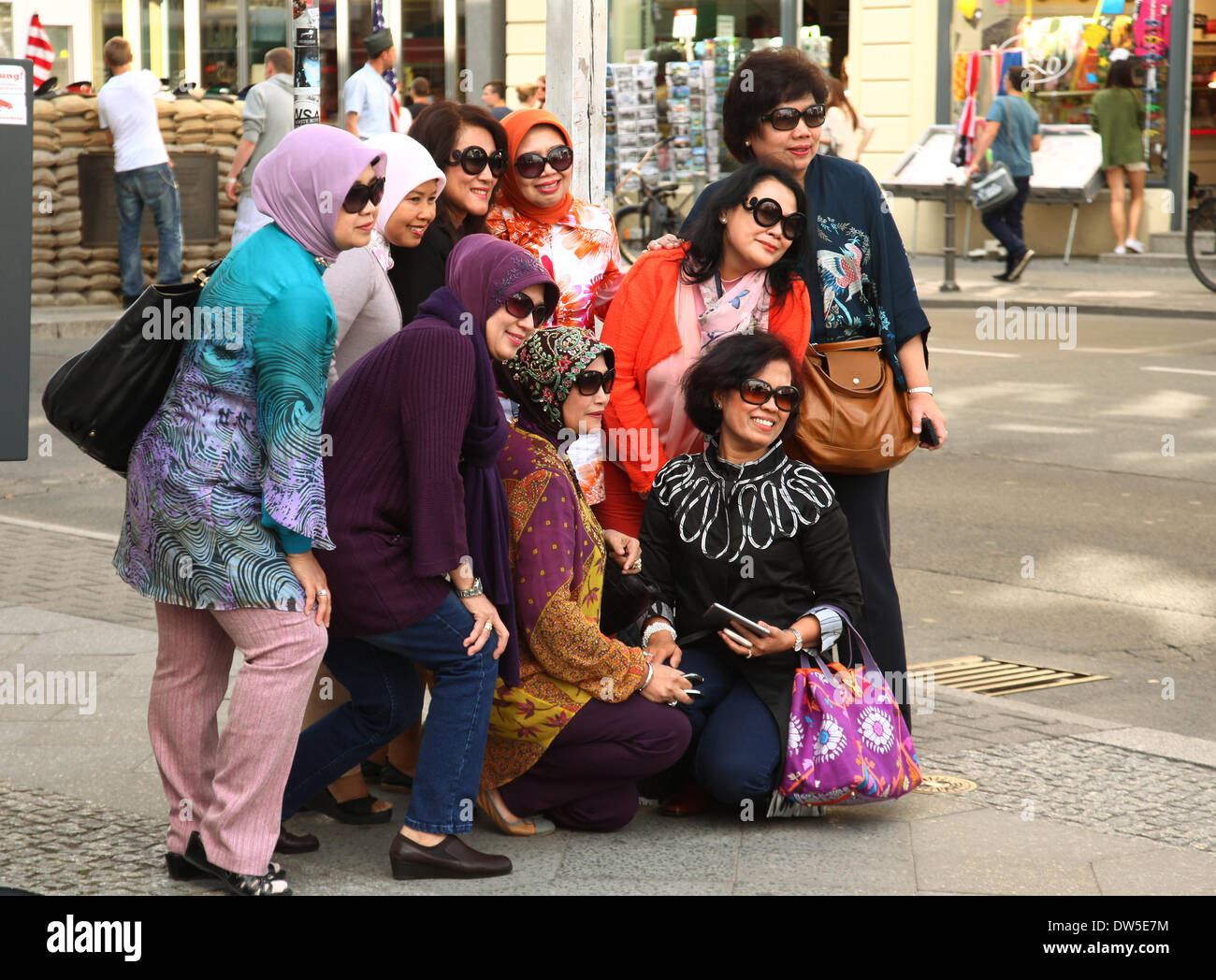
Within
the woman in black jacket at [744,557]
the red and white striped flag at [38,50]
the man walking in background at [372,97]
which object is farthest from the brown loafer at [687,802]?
the red and white striped flag at [38,50]

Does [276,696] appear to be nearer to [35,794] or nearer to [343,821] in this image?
[343,821]

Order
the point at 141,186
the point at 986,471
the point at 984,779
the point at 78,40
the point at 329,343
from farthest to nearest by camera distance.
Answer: the point at 78,40, the point at 141,186, the point at 986,471, the point at 984,779, the point at 329,343

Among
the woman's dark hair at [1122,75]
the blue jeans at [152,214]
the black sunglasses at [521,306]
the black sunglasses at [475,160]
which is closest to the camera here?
the black sunglasses at [521,306]

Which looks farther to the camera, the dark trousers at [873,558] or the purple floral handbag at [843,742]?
the dark trousers at [873,558]

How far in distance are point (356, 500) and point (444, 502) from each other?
0.70ft

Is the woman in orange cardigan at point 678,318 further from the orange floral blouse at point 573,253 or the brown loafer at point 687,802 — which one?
the brown loafer at point 687,802

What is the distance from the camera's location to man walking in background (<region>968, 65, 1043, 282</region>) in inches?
735

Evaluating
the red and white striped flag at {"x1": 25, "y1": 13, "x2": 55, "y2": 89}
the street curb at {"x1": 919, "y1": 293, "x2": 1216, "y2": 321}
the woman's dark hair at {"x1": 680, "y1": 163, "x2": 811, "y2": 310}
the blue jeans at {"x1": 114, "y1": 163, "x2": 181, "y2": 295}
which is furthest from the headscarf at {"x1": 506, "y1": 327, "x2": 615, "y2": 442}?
the red and white striped flag at {"x1": 25, "y1": 13, "x2": 55, "y2": 89}

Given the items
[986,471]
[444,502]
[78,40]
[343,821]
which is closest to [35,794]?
[343,821]

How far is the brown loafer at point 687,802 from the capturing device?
14.7 feet

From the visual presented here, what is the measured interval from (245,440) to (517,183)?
1535mm

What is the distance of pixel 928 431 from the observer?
4.79 m

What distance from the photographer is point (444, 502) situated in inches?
147

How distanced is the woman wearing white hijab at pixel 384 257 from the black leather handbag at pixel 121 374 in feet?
2.07
